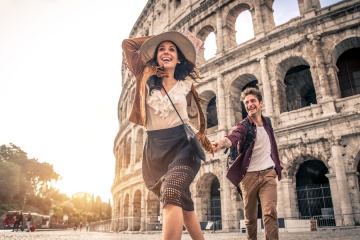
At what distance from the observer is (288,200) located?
10.4 meters

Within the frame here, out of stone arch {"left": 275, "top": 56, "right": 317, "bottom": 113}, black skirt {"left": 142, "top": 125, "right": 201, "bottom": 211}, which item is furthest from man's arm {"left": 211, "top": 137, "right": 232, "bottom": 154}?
stone arch {"left": 275, "top": 56, "right": 317, "bottom": 113}

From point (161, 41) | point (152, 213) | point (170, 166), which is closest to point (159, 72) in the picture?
point (161, 41)

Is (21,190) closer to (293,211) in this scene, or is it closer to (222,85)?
(222,85)

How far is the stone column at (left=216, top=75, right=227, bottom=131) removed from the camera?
13320 millimetres

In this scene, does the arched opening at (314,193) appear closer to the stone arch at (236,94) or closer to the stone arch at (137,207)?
the stone arch at (236,94)

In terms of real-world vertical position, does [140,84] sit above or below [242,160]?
above

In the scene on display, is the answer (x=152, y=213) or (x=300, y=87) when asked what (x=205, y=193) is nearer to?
(x=152, y=213)

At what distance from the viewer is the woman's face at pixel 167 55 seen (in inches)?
95.1

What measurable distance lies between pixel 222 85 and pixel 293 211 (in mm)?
6697

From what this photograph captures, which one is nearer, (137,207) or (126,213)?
(137,207)

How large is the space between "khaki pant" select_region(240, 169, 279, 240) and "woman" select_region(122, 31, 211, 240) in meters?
1.06

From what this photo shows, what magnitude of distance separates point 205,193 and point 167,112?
12.0 m

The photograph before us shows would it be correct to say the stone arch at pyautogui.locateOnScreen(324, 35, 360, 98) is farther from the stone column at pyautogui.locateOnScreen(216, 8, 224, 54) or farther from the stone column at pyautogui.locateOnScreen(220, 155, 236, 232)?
the stone column at pyautogui.locateOnScreen(220, 155, 236, 232)

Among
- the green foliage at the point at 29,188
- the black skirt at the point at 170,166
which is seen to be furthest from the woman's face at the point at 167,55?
the green foliage at the point at 29,188
